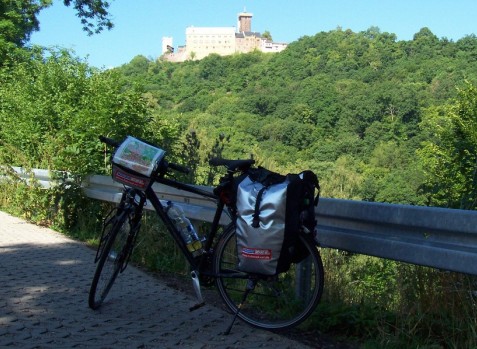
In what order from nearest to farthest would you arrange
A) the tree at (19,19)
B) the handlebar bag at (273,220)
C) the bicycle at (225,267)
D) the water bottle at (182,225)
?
the handlebar bag at (273,220), the bicycle at (225,267), the water bottle at (182,225), the tree at (19,19)

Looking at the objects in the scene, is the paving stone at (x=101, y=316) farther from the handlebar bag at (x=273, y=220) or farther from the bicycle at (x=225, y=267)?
the handlebar bag at (x=273, y=220)

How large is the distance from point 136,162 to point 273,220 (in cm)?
113

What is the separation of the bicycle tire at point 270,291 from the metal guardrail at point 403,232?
12.9 inches

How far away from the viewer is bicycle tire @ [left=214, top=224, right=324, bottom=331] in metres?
4.11

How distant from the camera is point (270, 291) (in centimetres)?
457

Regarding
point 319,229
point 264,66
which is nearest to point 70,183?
point 319,229

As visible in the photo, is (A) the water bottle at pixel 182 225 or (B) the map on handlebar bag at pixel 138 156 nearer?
(B) the map on handlebar bag at pixel 138 156

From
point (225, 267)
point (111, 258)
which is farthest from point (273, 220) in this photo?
point (111, 258)

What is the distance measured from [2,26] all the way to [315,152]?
69.5 feet

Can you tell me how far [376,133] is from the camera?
51688mm

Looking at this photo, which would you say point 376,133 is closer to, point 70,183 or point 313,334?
point 70,183

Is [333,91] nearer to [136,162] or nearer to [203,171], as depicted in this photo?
[203,171]

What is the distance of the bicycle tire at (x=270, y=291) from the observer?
4.11m

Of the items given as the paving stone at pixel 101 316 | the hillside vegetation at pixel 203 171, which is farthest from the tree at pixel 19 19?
the paving stone at pixel 101 316
